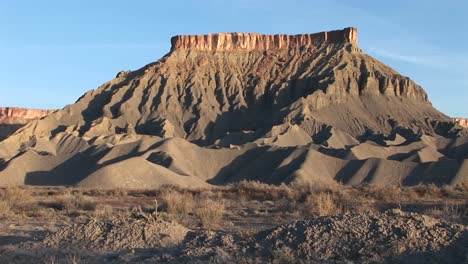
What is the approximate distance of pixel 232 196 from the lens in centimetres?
3041

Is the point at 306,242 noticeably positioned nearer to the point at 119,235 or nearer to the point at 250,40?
the point at 119,235

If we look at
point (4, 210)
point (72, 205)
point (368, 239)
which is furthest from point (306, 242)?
point (72, 205)

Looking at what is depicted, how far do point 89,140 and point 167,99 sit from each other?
21541 mm

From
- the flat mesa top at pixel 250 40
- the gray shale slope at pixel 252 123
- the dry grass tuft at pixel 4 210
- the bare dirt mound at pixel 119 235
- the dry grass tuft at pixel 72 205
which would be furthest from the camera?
the flat mesa top at pixel 250 40

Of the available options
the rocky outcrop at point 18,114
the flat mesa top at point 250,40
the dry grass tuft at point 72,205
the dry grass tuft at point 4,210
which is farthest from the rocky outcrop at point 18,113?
the dry grass tuft at point 4,210

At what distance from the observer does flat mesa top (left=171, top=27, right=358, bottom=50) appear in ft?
389

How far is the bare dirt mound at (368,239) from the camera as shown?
1090cm

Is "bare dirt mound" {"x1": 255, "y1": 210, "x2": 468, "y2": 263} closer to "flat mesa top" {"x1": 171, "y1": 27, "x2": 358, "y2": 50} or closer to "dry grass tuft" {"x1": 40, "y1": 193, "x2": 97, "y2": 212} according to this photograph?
"dry grass tuft" {"x1": 40, "y1": 193, "x2": 97, "y2": 212}

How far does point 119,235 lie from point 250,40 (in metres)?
110

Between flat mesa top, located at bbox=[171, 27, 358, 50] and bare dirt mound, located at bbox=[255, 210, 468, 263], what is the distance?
356ft

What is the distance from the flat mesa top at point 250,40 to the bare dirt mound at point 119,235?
353 ft

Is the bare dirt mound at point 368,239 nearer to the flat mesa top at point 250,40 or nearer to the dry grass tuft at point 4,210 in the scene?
the dry grass tuft at point 4,210

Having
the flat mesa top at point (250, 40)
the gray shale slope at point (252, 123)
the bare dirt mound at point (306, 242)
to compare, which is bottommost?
the bare dirt mound at point (306, 242)

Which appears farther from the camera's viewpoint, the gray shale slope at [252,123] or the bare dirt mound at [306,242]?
the gray shale slope at [252,123]
